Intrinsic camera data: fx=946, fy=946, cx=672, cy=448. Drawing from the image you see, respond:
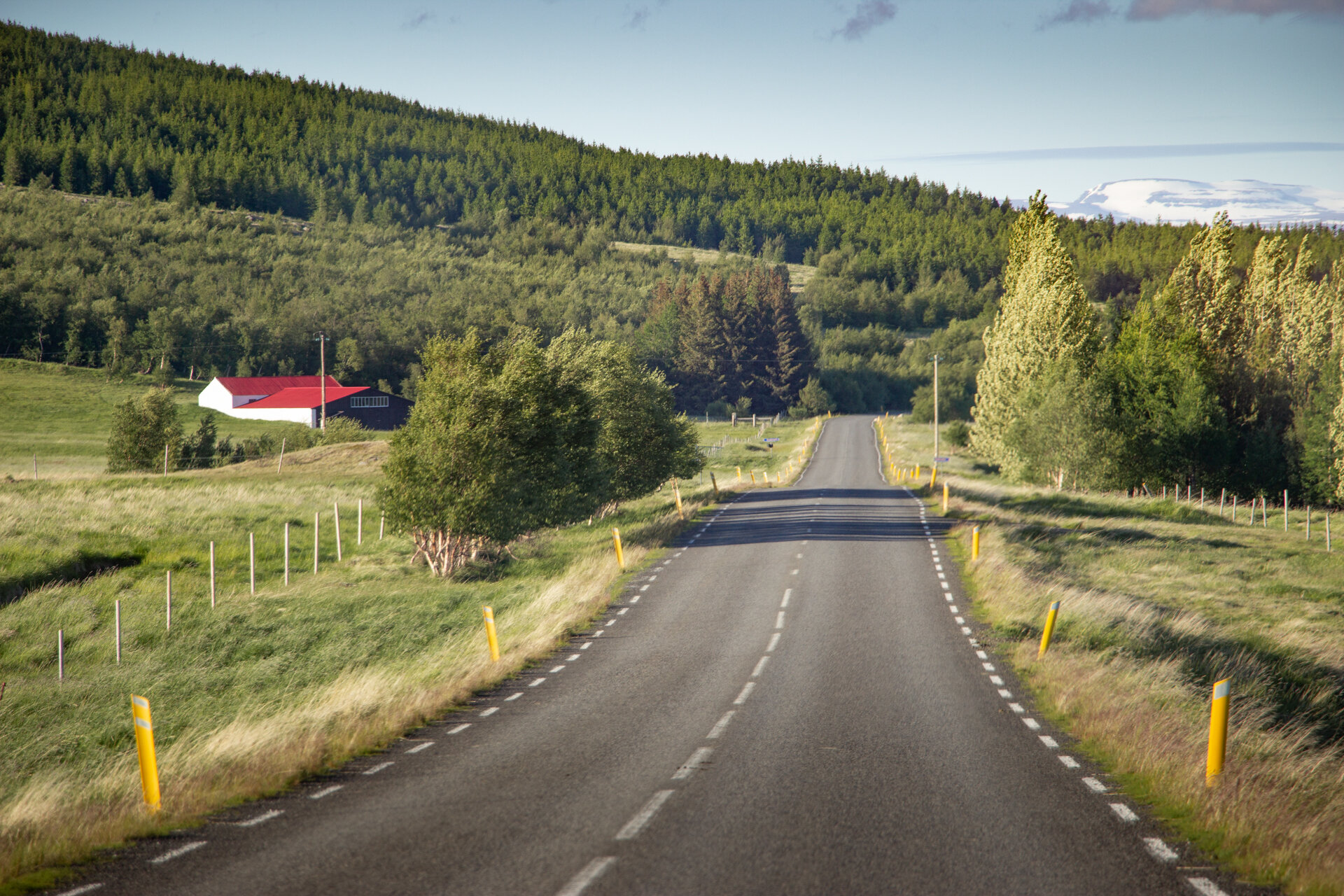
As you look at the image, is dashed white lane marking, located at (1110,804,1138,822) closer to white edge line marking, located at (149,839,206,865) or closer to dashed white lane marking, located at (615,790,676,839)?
dashed white lane marking, located at (615,790,676,839)

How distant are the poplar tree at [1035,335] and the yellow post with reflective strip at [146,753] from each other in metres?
53.0

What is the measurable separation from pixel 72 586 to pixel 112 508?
10.6m

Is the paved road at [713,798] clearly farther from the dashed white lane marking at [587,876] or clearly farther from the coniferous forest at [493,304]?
the coniferous forest at [493,304]

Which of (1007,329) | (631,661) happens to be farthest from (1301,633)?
(1007,329)

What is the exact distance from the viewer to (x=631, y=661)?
55.8 ft

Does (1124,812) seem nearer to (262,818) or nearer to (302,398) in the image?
(262,818)

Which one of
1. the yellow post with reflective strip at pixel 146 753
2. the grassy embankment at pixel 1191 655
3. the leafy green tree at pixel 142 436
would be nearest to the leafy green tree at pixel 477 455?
the grassy embankment at pixel 1191 655

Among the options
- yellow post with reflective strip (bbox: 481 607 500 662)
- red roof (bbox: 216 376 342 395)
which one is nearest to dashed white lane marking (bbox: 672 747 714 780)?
yellow post with reflective strip (bbox: 481 607 500 662)

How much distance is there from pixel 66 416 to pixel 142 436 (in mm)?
37137

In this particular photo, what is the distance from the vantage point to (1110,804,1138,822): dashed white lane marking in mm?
8805

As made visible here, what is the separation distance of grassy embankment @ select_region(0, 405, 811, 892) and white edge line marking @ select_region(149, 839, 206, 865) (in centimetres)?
59

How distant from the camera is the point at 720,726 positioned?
12.5 m

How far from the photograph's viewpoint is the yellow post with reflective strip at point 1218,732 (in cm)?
974

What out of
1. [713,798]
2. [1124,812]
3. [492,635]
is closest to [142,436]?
[492,635]
